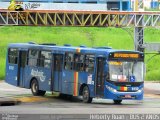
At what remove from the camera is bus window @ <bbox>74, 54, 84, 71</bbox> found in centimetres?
3200

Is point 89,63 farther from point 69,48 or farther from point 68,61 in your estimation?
point 69,48

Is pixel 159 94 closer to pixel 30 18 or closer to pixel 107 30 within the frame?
pixel 30 18

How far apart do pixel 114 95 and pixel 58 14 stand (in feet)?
59.6

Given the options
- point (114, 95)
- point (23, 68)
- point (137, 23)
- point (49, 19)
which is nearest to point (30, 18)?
point (49, 19)

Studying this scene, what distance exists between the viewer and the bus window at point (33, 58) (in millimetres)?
35375

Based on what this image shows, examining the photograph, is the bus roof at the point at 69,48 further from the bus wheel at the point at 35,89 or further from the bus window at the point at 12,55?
the bus wheel at the point at 35,89

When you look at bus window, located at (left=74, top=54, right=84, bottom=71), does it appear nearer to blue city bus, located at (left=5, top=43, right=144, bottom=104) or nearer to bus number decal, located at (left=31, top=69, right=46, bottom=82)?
blue city bus, located at (left=5, top=43, right=144, bottom=104)

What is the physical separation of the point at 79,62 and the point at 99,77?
1725mm

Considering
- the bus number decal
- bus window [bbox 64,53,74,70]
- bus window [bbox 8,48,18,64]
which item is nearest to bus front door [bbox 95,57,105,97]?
bus window [bbox 64,53,74,70]

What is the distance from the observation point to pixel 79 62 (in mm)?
32219

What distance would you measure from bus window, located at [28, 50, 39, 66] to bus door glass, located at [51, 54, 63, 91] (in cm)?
161

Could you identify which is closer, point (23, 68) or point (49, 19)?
point (23, 68)

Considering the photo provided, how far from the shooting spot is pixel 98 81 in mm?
30984

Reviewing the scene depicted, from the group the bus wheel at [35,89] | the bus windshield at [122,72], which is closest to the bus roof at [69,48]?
the bus windshield at [122,72]
